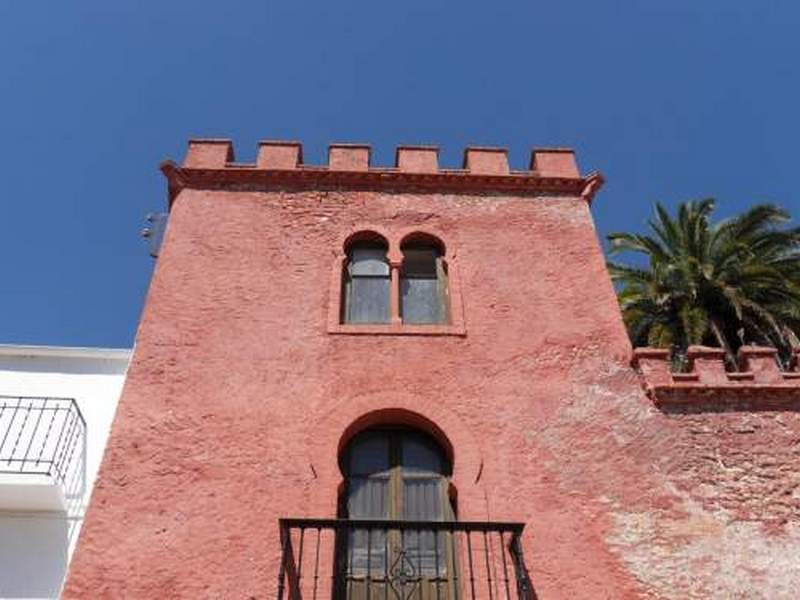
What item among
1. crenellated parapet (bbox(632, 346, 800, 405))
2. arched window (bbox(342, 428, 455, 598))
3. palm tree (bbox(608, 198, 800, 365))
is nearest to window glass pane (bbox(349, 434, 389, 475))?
arched window (bbox(342, 428, 455, 598))

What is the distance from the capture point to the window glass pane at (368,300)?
363 inches

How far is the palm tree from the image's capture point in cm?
1546

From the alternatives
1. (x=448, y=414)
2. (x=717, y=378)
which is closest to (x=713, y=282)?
(x=717, y=378)

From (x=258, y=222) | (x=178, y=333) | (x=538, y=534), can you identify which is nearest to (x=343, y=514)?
(x=538, y=534)

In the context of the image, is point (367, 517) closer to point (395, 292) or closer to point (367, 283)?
point (395, 292)

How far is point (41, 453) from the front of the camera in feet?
24.8

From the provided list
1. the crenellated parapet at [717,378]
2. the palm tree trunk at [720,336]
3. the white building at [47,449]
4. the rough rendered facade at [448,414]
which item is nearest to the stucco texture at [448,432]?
the rough rendered facade at [448,414]

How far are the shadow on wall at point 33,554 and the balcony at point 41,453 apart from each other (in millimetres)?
143

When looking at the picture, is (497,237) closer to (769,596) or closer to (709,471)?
(709,471)

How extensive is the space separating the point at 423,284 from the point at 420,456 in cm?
273

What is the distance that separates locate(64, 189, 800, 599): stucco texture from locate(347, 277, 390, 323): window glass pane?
0.40 m

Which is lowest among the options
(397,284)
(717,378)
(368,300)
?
(717,378)

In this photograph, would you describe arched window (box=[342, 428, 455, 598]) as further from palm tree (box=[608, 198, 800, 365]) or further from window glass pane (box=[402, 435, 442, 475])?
palm tree (box=[608, 198, 800, 365])

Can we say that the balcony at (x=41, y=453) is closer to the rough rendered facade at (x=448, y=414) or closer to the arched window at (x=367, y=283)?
the rough rendered facade at (x=448, y=414)
